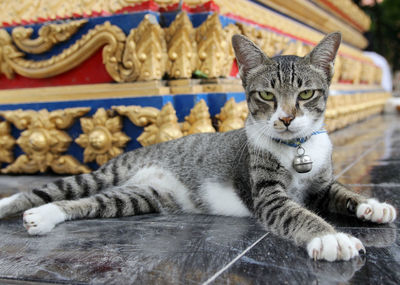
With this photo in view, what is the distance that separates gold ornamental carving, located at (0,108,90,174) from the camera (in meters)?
2.74

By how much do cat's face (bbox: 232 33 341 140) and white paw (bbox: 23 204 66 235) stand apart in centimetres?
84

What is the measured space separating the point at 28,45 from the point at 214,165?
1.64 metres

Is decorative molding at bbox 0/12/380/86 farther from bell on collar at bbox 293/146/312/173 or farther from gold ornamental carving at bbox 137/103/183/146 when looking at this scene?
bell on collar at bbox 293/146/312/173

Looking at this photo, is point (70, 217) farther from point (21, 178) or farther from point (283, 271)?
point (21, 178)

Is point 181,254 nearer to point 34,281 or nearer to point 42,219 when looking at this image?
point 34,281

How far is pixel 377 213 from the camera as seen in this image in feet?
4.83

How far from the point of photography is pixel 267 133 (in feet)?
5.37

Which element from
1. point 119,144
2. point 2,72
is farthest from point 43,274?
point 2,72

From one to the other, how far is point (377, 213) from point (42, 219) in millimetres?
1185

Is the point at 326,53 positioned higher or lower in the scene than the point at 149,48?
lower

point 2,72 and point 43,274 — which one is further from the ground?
point 2,72

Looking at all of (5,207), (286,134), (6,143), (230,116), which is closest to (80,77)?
(6,143)

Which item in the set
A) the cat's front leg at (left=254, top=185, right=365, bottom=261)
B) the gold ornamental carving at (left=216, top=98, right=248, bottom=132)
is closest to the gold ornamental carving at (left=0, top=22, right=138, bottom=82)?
the gold ornamental carving at (left=216, top=98, right=248, bottom=132)

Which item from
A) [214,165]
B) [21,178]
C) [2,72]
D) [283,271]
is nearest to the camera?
[283,271]
